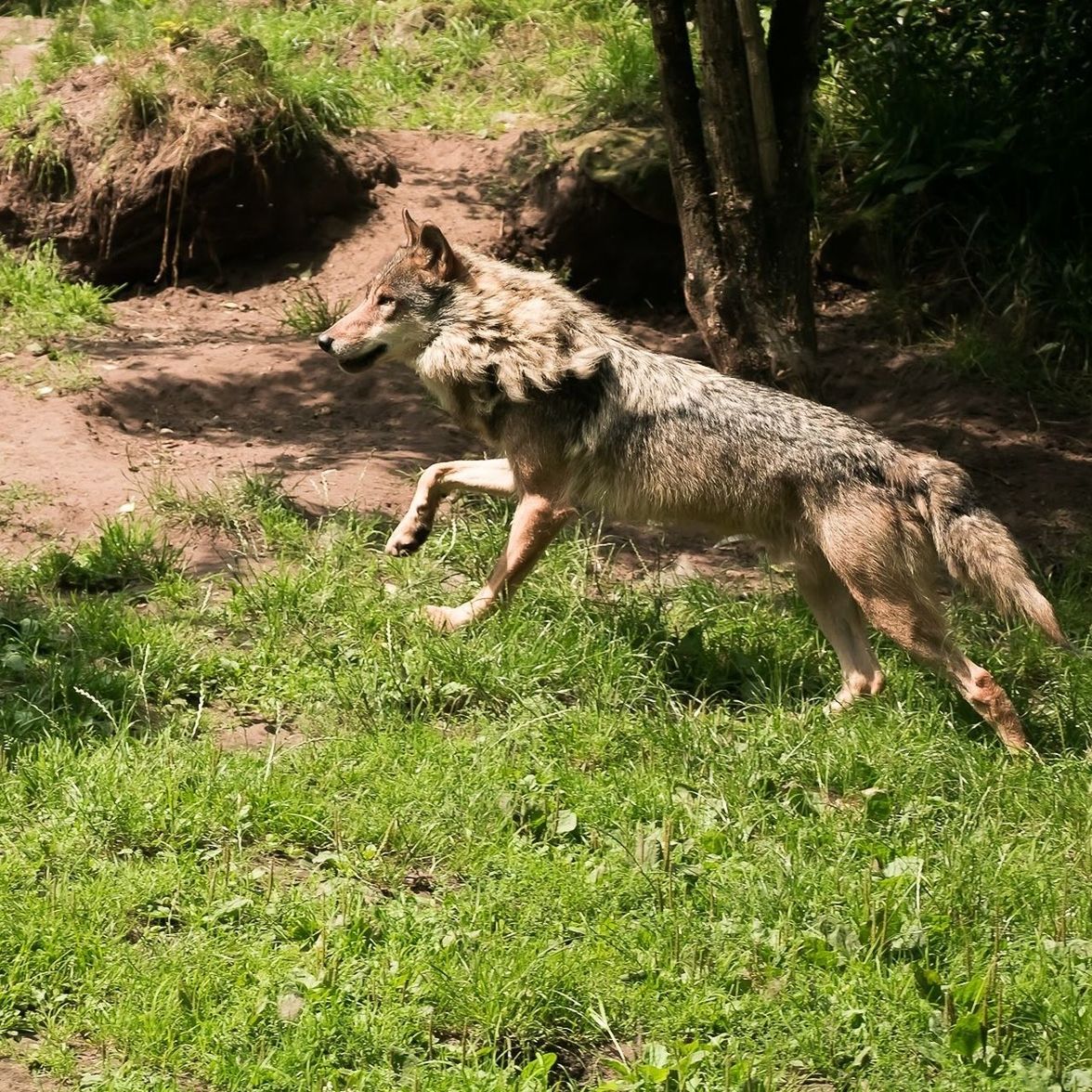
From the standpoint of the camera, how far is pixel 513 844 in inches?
200

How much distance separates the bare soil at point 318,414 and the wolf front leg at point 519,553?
50.8 inches

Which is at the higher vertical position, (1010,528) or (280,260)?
(280,260)

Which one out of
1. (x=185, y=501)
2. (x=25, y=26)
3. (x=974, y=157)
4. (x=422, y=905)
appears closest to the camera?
(x=422, y=905)

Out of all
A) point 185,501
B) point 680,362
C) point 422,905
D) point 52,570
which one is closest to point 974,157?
point 680,362

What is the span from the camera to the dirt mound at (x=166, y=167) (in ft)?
35.4

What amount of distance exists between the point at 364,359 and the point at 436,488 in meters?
0.78

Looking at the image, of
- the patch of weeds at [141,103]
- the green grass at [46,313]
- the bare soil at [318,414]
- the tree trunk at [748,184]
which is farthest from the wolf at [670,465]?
the patch of weeds at [141,103]

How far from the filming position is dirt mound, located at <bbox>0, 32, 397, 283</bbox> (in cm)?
1079

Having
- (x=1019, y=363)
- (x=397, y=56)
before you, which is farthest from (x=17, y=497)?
(x=397, y=56)

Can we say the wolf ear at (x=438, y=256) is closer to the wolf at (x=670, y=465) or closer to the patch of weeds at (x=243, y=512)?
the wolf at (x=670, y=465)

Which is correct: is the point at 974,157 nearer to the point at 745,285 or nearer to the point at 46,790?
the point at 745,285

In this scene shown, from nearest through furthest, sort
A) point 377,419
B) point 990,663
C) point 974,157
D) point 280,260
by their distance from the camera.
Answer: point 990,663, point 377,419, point 974,157, point 280,260

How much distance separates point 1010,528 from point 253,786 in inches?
198

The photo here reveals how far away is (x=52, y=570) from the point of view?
678 centimetres
